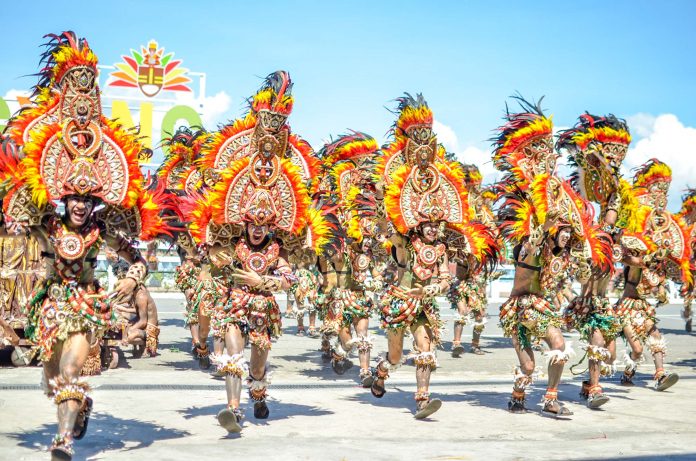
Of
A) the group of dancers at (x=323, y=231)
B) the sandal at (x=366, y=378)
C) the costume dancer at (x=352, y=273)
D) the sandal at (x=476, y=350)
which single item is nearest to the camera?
the group of dancers at (x=323, y=231)

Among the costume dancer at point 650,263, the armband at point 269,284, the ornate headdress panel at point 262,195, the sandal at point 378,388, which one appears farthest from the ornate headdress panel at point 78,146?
the costume dancer at point 650,263

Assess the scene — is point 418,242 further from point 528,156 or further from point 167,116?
point 167,116

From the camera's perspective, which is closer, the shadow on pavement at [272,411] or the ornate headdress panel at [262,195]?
the ornate headdress panel at [262,195]

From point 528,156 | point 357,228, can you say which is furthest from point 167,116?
point 528,156

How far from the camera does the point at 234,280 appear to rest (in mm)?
8516

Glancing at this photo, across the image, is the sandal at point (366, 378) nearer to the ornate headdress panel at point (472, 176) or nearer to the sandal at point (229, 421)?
the sandal at point (229, 421)

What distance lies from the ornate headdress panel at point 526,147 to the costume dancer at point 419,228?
2.26 feet

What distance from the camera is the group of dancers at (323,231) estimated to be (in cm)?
721

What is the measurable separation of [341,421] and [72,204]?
353 cm

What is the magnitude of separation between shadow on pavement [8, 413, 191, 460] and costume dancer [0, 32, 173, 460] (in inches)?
9.3

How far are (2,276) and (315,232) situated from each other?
194 inches

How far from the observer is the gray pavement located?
754cm

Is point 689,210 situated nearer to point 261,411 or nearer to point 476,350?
point 476,350

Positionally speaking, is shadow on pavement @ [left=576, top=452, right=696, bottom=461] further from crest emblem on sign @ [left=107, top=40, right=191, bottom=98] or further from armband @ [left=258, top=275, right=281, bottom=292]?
crest emblem on sign @ [left=107, top=40, right=191, bottom=98]
